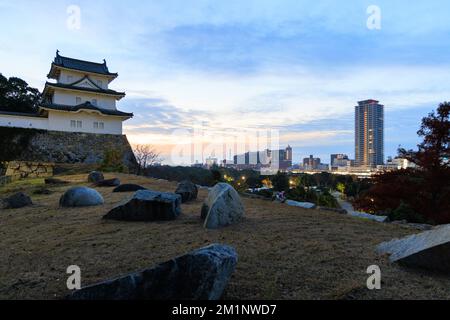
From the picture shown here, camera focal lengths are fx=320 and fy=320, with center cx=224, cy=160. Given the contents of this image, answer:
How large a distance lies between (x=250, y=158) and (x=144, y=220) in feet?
95.4

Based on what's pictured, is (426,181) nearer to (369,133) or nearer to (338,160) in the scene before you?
(369,133)

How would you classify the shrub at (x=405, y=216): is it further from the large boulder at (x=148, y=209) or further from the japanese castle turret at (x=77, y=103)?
the japanese castle turret at (x=77, y=103)

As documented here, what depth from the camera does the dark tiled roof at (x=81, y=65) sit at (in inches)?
1111

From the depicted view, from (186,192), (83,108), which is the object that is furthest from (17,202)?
(83,108)

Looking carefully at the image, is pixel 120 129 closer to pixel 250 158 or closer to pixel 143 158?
pixel 143 158

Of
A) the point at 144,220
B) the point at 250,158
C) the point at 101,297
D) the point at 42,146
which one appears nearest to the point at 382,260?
the point at 101,297

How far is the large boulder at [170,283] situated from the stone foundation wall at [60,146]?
23.6m

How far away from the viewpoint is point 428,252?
3234mm

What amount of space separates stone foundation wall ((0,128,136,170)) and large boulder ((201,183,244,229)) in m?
20.9

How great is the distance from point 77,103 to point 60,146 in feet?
14.9

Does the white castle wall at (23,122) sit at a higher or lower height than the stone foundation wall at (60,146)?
higher

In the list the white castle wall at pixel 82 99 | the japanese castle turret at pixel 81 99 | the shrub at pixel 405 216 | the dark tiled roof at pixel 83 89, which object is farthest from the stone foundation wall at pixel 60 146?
the shrub at pixel 405 216

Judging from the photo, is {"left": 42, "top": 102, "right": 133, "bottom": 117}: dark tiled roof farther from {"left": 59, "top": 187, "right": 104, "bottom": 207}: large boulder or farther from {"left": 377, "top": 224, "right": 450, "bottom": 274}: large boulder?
{"left": 377, "top": 224, "right": 450, "bottom": 274}: large boulder

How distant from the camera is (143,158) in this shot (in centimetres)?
2553
